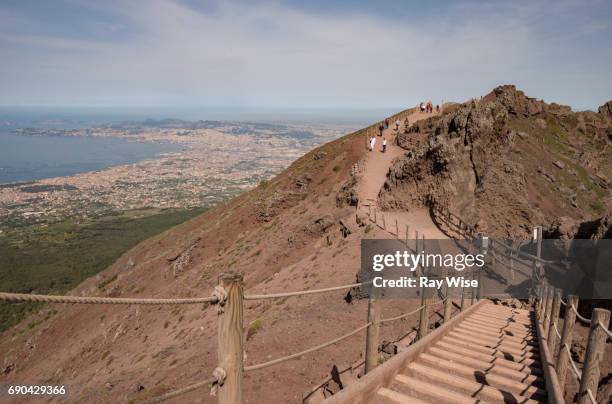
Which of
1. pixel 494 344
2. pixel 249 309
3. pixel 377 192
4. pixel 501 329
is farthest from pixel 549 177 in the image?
pixel 494 344

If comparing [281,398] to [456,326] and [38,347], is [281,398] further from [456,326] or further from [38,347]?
[38,347]

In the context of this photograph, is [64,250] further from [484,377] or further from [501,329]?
[484,377]

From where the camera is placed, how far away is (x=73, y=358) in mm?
20922

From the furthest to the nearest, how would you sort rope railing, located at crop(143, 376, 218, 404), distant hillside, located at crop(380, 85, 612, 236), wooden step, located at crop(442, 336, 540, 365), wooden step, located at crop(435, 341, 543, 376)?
distant hillside, located at crop(380, 85, 612, 236), wooden step, located at crop(442, 336, 540, 365), wooden step, located at crop(435, 341, 543, 376), rope railing, located at crop(143, 376, 218, 404)

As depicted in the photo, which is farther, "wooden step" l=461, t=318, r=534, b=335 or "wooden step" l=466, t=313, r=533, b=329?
"wooden step" l=466, t=313, r=533, b=329

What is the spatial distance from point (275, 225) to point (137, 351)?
39.7ft

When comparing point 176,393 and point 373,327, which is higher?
point 176,393

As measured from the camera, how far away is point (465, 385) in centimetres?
461

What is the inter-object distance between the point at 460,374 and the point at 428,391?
115cm

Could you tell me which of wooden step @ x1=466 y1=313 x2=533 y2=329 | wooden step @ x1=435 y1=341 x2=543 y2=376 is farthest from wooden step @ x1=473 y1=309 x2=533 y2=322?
wooden step @ x1=435 y1=341 x2=543 y2=376

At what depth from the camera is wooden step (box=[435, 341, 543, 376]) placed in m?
5.70

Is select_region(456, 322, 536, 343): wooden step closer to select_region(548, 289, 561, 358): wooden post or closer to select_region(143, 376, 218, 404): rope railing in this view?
select_region(548, 289, 561, 358): wooden post

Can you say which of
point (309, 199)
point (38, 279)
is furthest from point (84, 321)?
point (38, 279)

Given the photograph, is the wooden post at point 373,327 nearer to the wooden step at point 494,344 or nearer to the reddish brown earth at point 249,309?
the reddish brown earth at point 249,309
